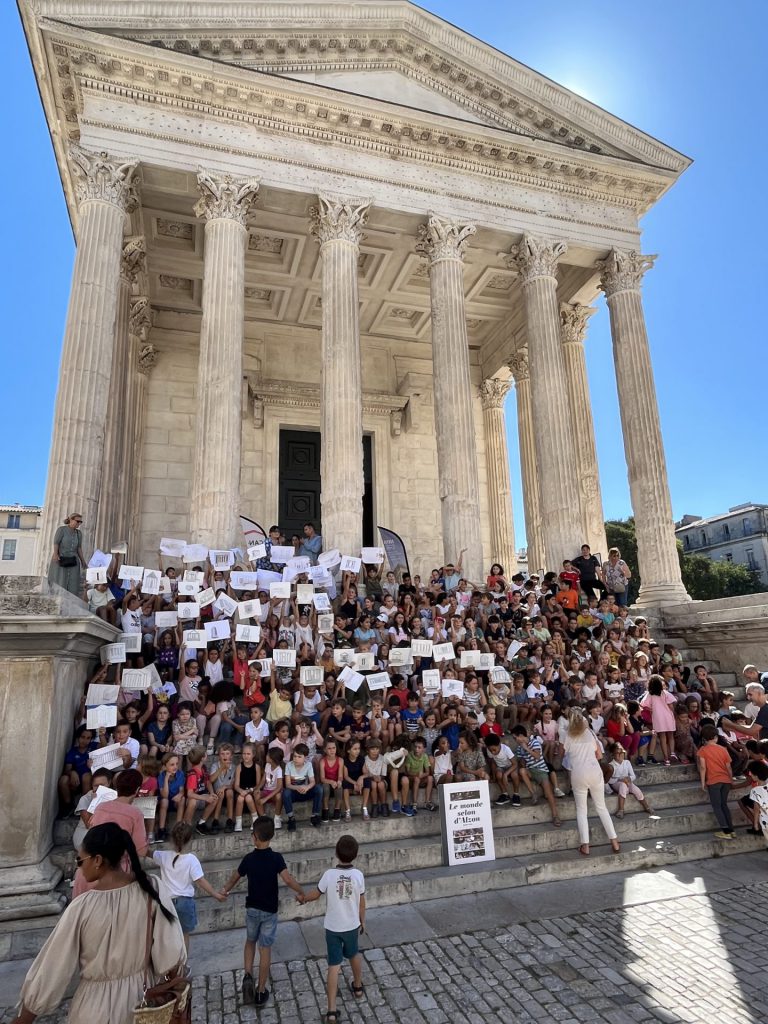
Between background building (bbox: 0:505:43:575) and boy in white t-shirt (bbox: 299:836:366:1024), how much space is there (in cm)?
6177

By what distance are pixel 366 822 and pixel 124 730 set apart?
9.44 feet

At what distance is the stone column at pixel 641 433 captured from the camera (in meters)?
16.5

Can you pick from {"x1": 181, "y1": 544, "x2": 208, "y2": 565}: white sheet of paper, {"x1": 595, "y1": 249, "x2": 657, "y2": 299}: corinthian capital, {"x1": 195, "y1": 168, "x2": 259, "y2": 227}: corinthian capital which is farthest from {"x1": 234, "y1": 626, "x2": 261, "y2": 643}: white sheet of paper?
{"x1": 595, "y1": 249, "x2": 657, "y2": 299}: corinthian capital

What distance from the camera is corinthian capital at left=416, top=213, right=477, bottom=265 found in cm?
1695

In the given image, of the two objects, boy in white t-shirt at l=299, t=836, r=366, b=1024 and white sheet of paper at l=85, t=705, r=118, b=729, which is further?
white sheet of paper at l=85, t=705, r=118, b=729

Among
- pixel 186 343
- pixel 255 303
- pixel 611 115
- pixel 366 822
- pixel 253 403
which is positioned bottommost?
pixel 366 822

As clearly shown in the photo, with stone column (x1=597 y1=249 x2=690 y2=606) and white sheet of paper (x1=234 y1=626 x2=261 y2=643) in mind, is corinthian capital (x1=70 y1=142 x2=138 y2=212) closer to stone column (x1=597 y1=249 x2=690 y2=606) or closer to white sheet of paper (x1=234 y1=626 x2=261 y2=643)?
white sheet of paper (x1=234 y1=626 x2=261 y2=643)

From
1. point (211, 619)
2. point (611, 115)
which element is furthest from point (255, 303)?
point (211, 619)

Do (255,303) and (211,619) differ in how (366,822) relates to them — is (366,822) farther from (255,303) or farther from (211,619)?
(255,303)

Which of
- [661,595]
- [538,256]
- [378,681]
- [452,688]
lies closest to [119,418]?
[378,681]

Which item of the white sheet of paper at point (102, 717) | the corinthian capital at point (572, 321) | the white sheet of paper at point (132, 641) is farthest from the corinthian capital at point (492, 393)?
the white sheet of paper at point (102, 717)

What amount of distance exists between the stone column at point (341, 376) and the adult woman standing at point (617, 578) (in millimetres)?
5722

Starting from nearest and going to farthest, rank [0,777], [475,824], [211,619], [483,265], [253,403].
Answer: [0,777] < [475,824] < [211,619] < [483,265] < [253,403]

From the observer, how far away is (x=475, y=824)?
23.1 feet
